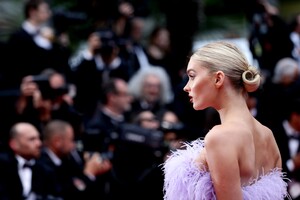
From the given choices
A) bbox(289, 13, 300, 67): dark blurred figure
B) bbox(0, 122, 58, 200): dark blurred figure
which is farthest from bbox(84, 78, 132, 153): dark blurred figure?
bbox(289, 13, 300, 67): dark blurred figure

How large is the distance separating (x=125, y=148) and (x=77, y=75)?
7.38 ft

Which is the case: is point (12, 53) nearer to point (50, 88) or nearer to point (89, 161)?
point (50, 88)

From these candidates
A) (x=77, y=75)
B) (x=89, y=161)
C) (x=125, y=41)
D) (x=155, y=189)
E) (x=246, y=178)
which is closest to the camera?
(x=246, y=178)

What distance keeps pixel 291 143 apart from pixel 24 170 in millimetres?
2634

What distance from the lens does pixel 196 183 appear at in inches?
143

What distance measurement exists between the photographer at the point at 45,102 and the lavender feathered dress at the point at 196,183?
13.0 feet

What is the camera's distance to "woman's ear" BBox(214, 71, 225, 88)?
11.9 feet

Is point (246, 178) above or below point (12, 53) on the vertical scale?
above

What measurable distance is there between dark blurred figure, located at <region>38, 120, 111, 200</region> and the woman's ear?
11.1 feet

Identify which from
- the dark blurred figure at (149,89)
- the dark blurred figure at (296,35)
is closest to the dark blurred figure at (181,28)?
the dark blurred figure at (149,89)

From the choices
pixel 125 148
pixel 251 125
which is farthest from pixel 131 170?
pixel 251 125

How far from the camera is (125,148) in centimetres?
679

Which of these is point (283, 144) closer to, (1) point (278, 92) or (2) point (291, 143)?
(2) point (291, 143)

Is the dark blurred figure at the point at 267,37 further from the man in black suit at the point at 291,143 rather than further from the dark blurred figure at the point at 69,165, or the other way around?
the dark blurred figure at the point at 69,165
